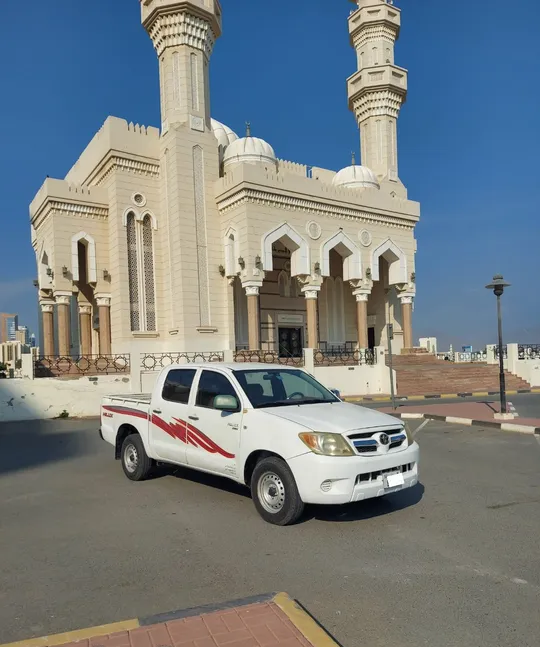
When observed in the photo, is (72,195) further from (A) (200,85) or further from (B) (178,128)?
(A) (200,85)

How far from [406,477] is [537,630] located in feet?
7.67

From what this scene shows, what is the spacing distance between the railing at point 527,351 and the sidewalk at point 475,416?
13424 millimetres

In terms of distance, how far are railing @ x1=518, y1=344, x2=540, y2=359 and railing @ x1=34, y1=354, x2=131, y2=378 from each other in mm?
21014

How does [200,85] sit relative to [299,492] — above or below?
above

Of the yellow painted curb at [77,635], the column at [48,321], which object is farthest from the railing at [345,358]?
the yellow painted curb at [77,635]

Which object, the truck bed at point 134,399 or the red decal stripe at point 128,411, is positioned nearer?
the red decal stripe at point 128,411

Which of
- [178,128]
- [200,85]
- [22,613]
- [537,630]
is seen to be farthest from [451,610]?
[200,85]

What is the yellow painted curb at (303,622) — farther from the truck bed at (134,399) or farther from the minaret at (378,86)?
the minaret at (378,86)

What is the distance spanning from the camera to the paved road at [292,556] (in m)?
3.36

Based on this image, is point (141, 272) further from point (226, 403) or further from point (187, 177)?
point (226, 403)

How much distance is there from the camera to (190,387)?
667cm

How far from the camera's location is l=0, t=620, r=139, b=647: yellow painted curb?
9.72 ft

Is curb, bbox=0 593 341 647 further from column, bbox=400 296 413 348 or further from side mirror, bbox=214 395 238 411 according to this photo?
column, bbox=400 296 413 348

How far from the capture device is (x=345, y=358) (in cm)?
2494
